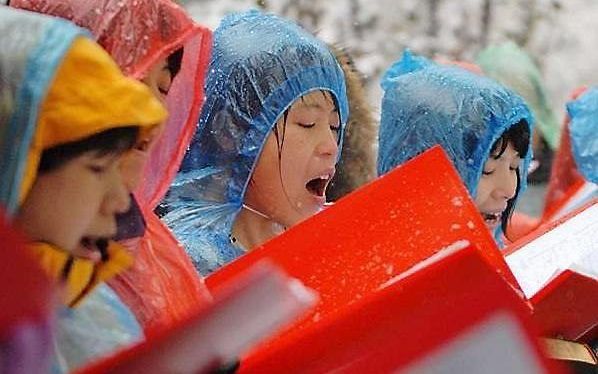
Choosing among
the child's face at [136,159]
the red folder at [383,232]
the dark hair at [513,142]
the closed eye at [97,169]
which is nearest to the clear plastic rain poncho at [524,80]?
the dark hair at [513,142]

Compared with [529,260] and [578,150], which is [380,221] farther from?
[578,150]

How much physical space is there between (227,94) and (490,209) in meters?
0.72

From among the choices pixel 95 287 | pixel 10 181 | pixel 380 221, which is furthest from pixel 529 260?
pixel 10 181

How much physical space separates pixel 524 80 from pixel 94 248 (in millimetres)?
5300

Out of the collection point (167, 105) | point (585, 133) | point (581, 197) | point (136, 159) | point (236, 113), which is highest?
Result: point (136, 159)

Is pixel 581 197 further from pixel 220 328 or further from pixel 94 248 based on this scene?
pixel 220 328

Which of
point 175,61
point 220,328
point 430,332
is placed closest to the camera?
point 220,328

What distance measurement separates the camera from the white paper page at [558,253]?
1926mm

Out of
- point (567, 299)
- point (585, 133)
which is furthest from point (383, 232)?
point (585, 133)

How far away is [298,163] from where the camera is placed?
2393 millimetres

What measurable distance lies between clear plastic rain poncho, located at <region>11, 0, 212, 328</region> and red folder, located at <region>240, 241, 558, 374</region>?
39 centimetres

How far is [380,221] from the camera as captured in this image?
1648 millimetres

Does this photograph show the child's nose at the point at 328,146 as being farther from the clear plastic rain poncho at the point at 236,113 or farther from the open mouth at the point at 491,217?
the open mouth at the point at 491,217

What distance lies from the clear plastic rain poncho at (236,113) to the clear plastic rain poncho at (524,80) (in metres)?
3.86
